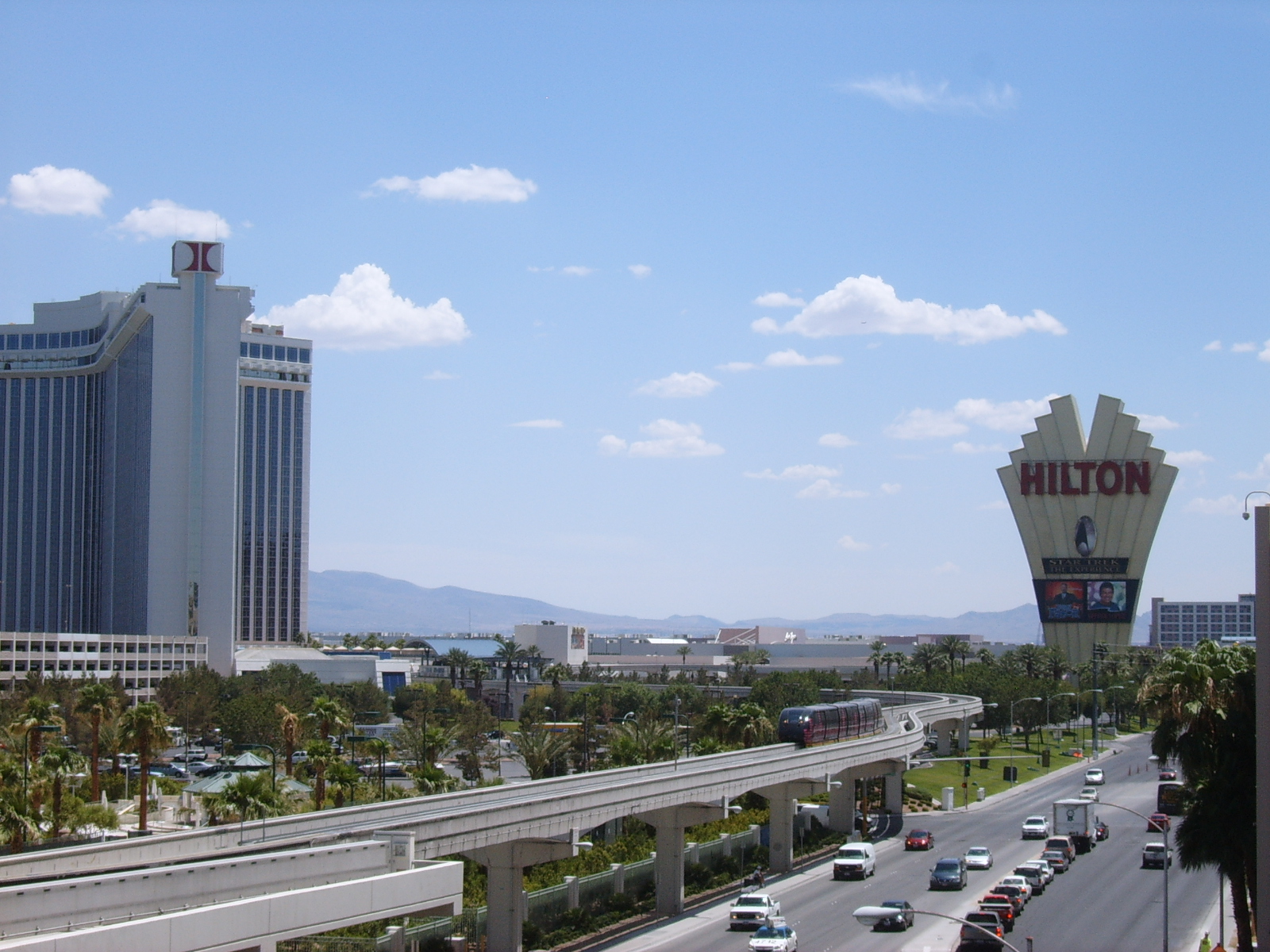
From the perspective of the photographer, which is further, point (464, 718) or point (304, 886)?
point (464, 718)

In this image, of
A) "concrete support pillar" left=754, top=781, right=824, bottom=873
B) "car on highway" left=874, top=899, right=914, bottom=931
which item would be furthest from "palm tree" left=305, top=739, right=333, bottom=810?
"car on highway" left=874, top=899, right=914, bottom=931

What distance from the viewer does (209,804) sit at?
61.8 meters

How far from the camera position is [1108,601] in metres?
197

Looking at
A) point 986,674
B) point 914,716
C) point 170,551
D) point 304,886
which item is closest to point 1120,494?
point 986,674

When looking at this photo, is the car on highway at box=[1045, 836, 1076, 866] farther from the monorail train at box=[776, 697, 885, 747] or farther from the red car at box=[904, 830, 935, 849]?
the monorail train at box=[776, 697, 885, 747]

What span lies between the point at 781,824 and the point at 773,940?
24.2 m

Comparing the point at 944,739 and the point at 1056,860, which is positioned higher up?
the point at 1056,860

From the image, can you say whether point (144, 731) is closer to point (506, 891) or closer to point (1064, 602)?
point (506, 891)

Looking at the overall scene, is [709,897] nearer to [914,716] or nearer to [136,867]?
[136,867]

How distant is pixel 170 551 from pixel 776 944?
156288mm

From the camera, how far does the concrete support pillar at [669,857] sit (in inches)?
2416

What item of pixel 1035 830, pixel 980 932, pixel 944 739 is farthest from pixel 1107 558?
pixel 980 932

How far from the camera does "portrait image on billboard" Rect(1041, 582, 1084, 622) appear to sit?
198000mm

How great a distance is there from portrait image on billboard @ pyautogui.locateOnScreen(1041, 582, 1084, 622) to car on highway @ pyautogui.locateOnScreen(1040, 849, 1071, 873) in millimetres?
132460
